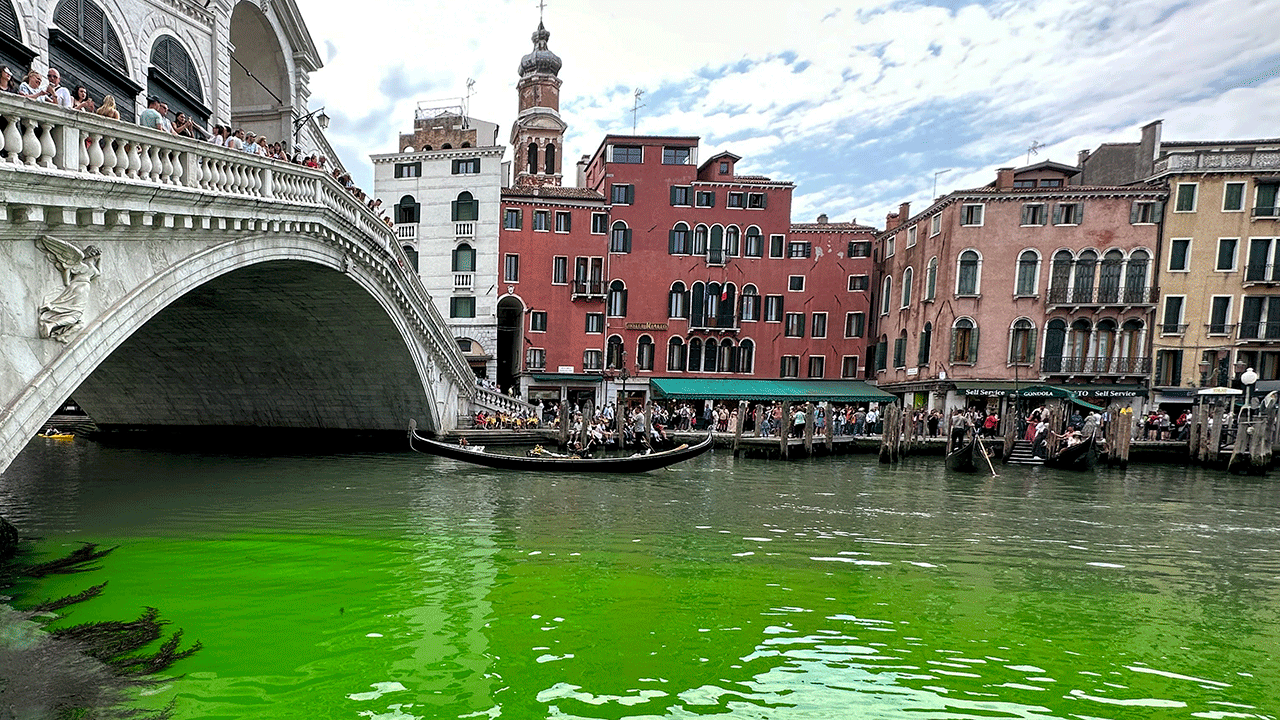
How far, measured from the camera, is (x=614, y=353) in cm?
2642

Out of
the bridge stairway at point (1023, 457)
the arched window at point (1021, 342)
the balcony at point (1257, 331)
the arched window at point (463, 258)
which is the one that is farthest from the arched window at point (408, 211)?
the balcony at point (1257, 331)

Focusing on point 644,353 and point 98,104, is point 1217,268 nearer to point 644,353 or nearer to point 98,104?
point 644,353

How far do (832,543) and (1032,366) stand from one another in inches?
761

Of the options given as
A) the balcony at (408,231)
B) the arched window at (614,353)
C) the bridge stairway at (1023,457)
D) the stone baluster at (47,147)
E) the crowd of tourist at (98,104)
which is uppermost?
the balcony at (408,231)

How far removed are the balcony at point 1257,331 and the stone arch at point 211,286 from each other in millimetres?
26007

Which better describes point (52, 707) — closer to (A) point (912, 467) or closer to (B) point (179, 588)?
(B) point (179, 588)

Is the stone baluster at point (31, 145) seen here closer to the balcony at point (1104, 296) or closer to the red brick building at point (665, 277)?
the red brick building at point (665, 277)

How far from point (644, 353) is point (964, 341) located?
12.0 meters

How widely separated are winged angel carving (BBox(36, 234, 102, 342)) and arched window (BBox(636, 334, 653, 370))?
69.4 ft

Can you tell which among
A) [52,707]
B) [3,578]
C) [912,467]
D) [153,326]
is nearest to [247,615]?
[52,707]

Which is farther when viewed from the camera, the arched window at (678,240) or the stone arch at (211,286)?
the arched window at (678,240)

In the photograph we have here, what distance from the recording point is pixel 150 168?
6266mm

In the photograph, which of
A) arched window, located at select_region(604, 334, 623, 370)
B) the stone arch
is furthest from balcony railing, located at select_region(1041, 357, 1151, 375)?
the stone arch

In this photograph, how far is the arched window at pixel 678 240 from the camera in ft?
86.4
